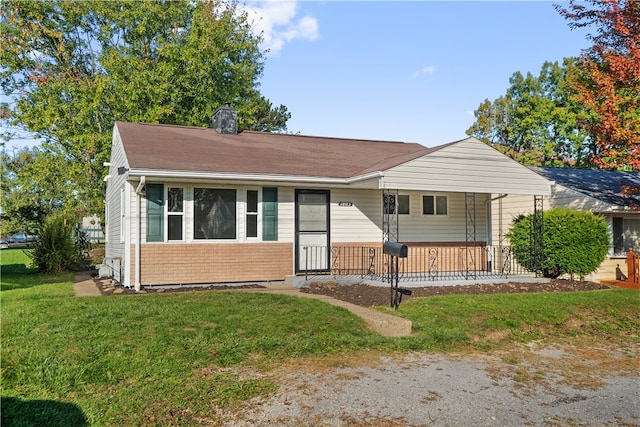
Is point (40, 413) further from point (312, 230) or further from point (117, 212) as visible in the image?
point (117, 212)

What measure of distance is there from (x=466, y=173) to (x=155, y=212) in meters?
7.57

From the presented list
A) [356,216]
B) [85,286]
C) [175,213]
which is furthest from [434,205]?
[85,286]

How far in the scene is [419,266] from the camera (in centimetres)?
1375

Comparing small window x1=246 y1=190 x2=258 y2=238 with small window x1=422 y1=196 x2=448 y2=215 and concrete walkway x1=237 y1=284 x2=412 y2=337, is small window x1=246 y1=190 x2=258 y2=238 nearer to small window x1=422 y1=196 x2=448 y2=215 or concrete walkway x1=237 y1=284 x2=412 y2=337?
concrete walkway x1=237 y1=284 x2=412 y2=337

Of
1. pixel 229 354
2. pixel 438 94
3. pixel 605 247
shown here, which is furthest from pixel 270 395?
pixel 438 94

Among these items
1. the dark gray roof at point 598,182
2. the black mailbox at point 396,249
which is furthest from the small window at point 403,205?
the dark gray roof at point 598,182

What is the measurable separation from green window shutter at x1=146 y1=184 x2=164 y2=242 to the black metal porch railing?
3.75m

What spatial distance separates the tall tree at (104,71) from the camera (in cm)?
2300

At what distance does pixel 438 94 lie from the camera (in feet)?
54.1

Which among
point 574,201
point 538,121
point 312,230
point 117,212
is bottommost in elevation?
point 312,230

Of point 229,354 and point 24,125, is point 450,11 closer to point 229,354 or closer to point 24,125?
point 229,354

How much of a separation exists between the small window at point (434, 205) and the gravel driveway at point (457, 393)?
25.4 feet

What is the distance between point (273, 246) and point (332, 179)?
89.8 inches

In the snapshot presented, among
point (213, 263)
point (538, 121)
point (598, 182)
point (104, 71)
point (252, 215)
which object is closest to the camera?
point (213, 263)
